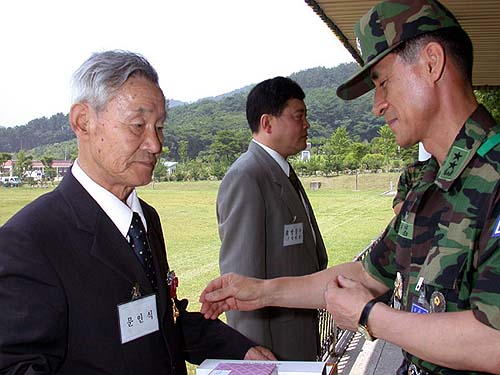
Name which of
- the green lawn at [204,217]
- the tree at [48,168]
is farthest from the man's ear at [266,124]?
the tree at [48,168]

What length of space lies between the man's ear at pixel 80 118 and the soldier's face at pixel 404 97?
0.77 metres

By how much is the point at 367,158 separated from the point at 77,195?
8.79 meters

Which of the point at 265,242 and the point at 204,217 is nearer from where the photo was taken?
the point at 265,242

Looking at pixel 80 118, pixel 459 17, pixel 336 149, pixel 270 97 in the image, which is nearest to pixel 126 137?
pixel 80 118

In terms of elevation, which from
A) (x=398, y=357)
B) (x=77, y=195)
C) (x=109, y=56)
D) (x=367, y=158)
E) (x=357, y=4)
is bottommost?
(x=398, y=357)

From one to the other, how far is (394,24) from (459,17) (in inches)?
140

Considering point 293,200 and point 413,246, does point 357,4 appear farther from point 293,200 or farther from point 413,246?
point 413,246

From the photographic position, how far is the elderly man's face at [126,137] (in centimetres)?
135

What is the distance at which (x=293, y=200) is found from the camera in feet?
8.91

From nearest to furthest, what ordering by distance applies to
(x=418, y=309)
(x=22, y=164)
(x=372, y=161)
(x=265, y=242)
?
(x=418, y=309) → (x=22, y=164) → (x=265, y=242) → (x=372, y=161)

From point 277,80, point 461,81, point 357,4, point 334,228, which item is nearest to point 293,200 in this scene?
point 277,80

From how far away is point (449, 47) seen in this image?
1.38 metres

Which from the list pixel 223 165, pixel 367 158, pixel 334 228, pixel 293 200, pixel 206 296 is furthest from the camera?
pixel 334 228

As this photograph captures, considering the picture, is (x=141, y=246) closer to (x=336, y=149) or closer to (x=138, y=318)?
(x=138, y=318)
